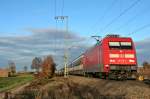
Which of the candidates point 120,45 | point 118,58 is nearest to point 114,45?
point 120,45

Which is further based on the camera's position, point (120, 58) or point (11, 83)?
point (11, 83)

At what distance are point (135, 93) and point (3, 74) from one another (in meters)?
135

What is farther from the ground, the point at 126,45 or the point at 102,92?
the point at 126,45

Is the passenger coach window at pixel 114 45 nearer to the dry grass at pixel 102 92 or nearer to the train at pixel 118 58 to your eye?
the train at pixel 118 58

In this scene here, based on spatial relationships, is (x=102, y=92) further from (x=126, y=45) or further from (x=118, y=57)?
(x=126, y=45)

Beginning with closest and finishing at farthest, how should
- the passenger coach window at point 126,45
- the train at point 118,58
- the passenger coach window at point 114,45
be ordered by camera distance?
the train at point 118,58 < the passenger coach window at point 114,45 < the passenger coach window at point 126,45

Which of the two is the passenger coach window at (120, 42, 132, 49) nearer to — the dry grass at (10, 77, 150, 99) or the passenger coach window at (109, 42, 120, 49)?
the passenger coach window at (109, 42, 120, 49)

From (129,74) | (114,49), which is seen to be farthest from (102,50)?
(129,74)

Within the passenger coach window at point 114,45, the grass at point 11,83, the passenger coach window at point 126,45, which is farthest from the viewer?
the grass at point 11,83

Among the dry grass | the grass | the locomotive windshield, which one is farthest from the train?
the grass

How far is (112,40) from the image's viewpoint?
34.1 m

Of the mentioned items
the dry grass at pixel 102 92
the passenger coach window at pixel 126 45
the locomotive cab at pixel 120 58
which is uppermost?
the passenger coach window at pixel 126 45

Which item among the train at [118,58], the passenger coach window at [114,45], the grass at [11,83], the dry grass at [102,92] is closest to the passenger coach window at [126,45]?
the train at [118,58]

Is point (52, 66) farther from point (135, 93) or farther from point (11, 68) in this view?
point (11, 68)
